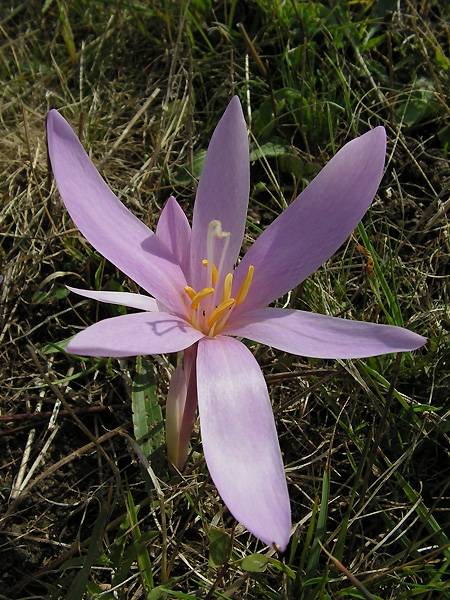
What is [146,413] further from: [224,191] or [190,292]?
[224,191]

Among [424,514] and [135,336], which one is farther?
[424,514]

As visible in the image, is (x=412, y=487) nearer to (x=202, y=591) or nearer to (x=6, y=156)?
(x=202, y=591)

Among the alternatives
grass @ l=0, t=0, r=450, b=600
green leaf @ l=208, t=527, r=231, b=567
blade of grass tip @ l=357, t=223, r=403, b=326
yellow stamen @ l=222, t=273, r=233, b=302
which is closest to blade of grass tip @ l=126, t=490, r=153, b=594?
grass @ l=0, t=0, r=450, b=600

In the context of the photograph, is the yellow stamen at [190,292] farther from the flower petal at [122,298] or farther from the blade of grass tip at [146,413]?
the blade of grass tip at [146,413]

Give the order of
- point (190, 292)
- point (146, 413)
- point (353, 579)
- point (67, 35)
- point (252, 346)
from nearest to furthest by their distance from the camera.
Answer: point (353, 579)
point (190, 292)
point (146, 413)
point (252, 346)
point (67, 35)

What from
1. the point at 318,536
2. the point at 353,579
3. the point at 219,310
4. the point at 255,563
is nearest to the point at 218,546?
the point at 255,563
